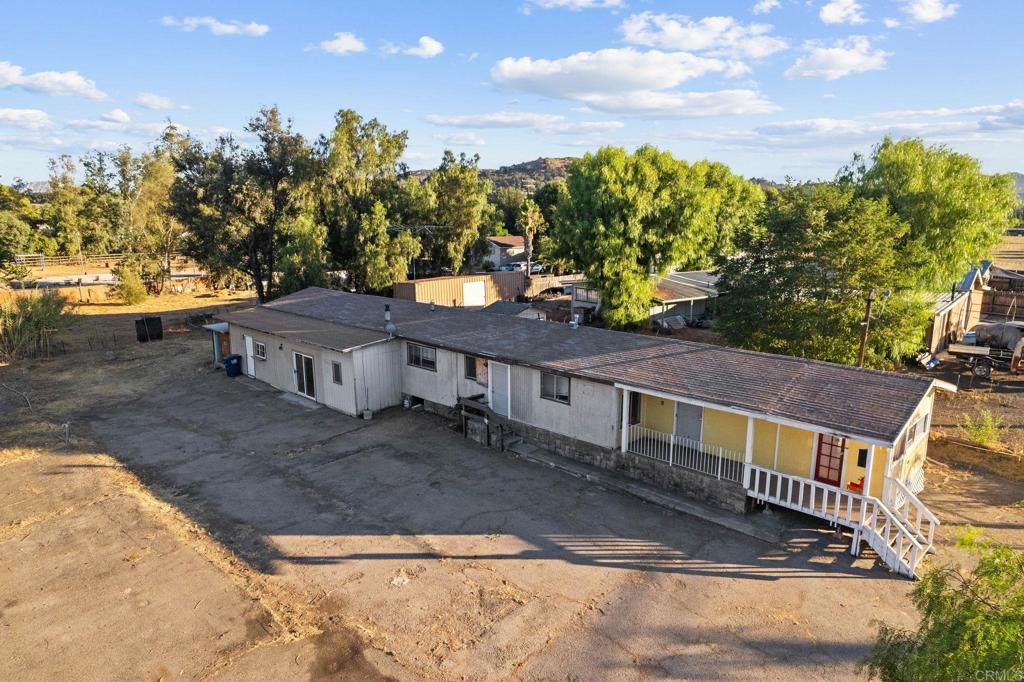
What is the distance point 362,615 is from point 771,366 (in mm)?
10752

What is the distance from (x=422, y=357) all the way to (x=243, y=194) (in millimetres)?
21965

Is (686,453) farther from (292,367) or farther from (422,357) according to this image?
(292,367)

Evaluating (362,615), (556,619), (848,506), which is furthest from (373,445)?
(848,506)

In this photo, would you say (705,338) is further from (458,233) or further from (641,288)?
(458,233)

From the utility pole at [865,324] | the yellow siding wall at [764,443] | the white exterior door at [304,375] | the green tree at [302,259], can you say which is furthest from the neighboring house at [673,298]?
the yellow siding wall at [764,443]

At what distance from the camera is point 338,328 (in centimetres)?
2264

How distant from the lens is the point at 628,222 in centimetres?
2978

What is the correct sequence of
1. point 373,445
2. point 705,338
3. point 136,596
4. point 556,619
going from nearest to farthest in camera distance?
point 556,619 < point 136,596 < point 373,445 < point 705,338

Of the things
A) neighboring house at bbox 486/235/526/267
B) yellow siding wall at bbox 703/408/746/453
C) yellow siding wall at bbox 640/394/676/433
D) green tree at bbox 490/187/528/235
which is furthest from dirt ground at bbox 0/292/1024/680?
green tree at bbox 490/187/528/235

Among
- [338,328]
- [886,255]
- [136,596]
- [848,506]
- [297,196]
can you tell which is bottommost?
[136,596]

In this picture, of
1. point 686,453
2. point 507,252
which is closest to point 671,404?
point 686,453

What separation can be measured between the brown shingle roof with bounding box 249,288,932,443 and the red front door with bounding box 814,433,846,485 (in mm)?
1124

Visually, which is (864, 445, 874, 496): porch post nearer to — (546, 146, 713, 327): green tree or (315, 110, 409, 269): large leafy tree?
(546, 146, 713, 327): green tree

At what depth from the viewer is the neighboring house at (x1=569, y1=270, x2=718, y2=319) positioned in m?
35.7
